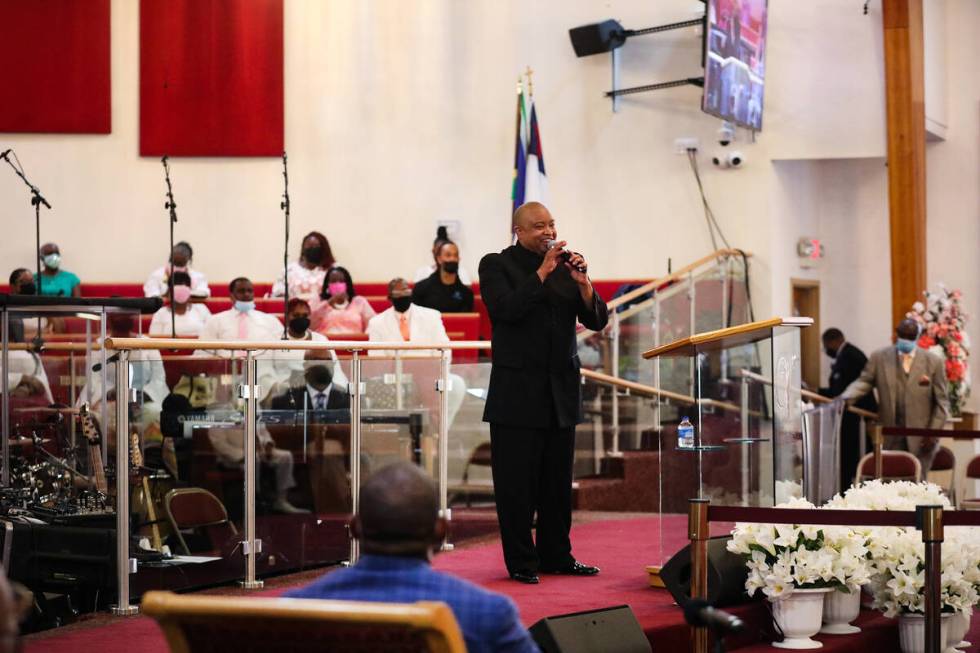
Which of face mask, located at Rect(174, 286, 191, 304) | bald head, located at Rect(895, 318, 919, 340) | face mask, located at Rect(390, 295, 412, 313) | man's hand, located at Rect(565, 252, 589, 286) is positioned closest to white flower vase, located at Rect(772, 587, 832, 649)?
man's hand, located at Rect(565, 252, 589, 286)

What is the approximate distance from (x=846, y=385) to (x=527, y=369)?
785cm

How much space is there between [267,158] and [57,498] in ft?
25.7

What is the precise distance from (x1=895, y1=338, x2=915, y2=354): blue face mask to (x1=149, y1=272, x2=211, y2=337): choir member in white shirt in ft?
17.9

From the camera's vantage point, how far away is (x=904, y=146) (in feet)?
41.2

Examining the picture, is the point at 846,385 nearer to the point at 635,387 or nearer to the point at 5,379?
the point at 635,387

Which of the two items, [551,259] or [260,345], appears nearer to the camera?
[551,259]

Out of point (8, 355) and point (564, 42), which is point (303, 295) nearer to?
point (564, 42)

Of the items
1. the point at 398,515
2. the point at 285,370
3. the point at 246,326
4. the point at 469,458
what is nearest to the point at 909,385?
the point at 469,458

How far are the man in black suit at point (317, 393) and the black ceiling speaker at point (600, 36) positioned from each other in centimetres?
703

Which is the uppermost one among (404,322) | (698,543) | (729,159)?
(729,159)

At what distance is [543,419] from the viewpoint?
555 centimetres

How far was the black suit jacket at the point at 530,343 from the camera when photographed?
5.53 m

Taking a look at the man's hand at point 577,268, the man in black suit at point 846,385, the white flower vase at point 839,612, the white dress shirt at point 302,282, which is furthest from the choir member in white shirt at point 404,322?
the white flower vase at point 839,612

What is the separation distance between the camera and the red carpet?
487 centimetres
